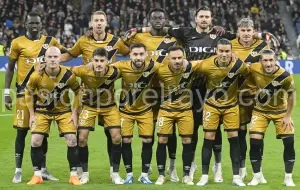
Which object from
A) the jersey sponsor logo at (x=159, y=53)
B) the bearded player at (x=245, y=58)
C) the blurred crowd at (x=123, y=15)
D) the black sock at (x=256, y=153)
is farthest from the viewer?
the blurred crowd at (x=123, y=15)

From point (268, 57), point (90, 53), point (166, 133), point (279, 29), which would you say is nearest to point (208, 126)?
point (166, 133)

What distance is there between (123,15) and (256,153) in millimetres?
22865

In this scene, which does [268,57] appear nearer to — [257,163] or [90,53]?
[257,163]

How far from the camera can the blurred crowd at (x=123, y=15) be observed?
3105 centimetres

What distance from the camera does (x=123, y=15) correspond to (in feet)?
106

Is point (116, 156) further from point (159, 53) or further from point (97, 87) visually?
point (159, 53)

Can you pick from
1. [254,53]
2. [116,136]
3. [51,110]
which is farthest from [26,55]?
[254,53]

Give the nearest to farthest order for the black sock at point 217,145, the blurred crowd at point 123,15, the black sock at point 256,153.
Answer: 1. the black sock at point 256,153
2. the black sock at point 217,145
3. the blurred crowd at point 123,15

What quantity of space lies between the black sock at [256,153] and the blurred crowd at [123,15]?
20.6 m

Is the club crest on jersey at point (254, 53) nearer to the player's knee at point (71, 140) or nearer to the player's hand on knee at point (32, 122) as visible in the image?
the player's knee at point (71, 140)

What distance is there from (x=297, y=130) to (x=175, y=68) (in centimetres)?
699

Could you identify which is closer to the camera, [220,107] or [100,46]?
[220,107]

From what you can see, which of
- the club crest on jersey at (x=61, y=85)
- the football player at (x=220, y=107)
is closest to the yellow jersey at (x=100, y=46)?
the club crest on jersey at (x=61, y=85)

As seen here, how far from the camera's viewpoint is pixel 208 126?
10148mm
